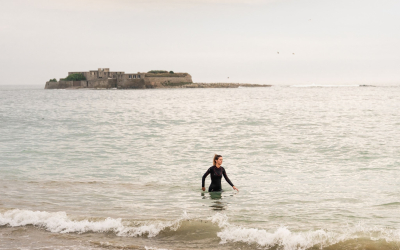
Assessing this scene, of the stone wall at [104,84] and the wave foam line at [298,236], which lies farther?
the stone wall at [104,84]

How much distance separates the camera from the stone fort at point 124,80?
555ft

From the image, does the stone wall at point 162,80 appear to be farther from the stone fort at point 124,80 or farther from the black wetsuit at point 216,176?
the black wetsuit at point 216,176

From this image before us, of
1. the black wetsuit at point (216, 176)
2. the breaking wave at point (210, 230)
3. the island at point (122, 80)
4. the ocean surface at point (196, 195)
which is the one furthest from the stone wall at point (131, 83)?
the breaking wave at point (210, 230)

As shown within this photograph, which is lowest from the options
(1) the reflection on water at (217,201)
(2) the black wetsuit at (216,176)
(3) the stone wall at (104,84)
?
(1) the reflection on water at (217,201)

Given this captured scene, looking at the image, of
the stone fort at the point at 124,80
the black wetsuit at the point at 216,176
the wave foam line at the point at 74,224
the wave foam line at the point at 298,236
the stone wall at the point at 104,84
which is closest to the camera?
the wave foam line at the point at 298,236

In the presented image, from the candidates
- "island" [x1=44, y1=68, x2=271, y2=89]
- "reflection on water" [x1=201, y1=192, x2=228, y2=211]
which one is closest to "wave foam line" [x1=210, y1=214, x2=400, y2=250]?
"reflection on water" [x1=201, y1=192, x2=228, y2=211]

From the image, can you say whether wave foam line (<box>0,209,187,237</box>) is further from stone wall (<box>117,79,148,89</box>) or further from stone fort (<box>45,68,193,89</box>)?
stone wall (<box>117,79,148,89</box>)

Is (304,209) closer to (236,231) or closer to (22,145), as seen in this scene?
(236,231)

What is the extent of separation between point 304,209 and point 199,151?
1168cm

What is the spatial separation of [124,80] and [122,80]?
2.61 ft

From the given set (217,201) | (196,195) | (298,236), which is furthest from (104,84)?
(298,236)

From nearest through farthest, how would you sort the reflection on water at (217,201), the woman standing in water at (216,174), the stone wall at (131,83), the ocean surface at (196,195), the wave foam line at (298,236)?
1. the wave foam line at (298,236)
2. the ocean surface at (196,195)
3. the reflection on water at (217,201)
4. the woman standing in water at (216,174)
5. the stone wall at (131,83)

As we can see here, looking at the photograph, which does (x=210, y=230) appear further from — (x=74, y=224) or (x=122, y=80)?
(x=122, y=80)

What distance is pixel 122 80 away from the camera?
167875mm
